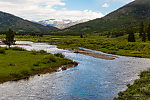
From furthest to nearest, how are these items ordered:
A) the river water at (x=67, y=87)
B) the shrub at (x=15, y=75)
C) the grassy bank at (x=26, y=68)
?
the shrub at (x=15, y=75)
the grassy bank at (x=26, y=68)
the river water at (x=67, y=87)

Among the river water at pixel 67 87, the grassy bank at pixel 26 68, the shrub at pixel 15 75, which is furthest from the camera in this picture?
the shrub at pixel 15 75

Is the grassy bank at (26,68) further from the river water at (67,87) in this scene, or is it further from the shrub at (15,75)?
the river water at (67,87)

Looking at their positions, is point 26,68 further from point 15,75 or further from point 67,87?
point 67,87

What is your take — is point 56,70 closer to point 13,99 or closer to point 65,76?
point 65,76

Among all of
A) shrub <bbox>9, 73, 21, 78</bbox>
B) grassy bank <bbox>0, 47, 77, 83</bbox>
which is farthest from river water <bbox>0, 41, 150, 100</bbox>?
shrub <bbox>9, 73, 21, 78</bbox>

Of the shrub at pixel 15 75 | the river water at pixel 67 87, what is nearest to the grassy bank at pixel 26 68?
the shrub at pixel 15 75

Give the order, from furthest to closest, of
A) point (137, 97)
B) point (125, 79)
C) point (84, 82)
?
point (125, 79) → point (84, 82) → point (137, 97)

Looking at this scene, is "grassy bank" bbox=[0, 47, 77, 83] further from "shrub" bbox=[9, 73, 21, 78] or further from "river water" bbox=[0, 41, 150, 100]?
"river water" bbox=[0, 41, 150, 100]

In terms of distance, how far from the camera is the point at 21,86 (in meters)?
34.4

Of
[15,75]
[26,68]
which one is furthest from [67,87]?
[26,68]

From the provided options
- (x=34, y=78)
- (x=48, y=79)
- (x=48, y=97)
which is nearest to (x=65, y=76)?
(x=48, y=79)

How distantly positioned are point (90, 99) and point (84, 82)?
392 inches

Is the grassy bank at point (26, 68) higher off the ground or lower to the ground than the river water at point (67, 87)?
higher

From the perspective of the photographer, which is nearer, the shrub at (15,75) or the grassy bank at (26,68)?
the grassy bank at (26,68)
